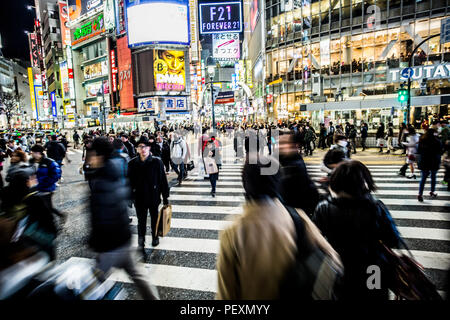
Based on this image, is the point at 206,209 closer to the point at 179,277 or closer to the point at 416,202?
the point at 179,277

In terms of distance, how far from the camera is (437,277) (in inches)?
149

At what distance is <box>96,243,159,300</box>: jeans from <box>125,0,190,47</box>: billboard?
47.0 meters

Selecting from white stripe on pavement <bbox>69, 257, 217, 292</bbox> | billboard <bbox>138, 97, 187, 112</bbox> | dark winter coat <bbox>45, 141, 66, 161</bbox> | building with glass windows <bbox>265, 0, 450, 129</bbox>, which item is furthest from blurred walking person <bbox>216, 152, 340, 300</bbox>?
billboard <bbox>138, 97, 187, 112</bbox>

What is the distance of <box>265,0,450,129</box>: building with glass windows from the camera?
91.2ft

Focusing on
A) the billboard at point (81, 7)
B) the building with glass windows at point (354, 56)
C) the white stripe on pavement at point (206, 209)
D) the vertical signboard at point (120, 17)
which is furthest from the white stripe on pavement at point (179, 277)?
the billboard at point (81, 7)

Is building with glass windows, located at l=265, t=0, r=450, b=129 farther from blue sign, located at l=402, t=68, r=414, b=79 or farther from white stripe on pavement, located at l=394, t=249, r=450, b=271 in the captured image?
white stripe on pavement, located at l=394, t=249, r=450, b=271

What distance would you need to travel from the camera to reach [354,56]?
3259 centimetres

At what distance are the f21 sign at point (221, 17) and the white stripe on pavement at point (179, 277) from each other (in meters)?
18.2

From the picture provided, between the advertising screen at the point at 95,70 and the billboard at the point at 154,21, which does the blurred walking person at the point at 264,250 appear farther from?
the advertising screen at the point at 95,70

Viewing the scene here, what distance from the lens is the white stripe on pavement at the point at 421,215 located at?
19.7ft

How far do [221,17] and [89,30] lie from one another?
5164cm

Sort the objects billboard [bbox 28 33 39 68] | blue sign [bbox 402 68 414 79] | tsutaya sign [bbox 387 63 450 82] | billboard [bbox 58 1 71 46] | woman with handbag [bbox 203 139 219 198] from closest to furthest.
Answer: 1. woman with handbag [bbox 203 139 219 198]
2. blue sign [bbox 402 68 414 79]
3. tsutaya sign [bbox 387 63 450 82]
4. billboard [bbox 58 1 71 46]
5. billboard [bbox 28 33 39 68]

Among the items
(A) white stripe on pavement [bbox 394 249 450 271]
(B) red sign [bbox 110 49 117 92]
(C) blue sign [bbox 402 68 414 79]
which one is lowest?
(A) white stripe on pavement [bbox 394 249 450 271]

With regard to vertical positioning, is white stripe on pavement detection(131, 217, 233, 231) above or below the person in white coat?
below
